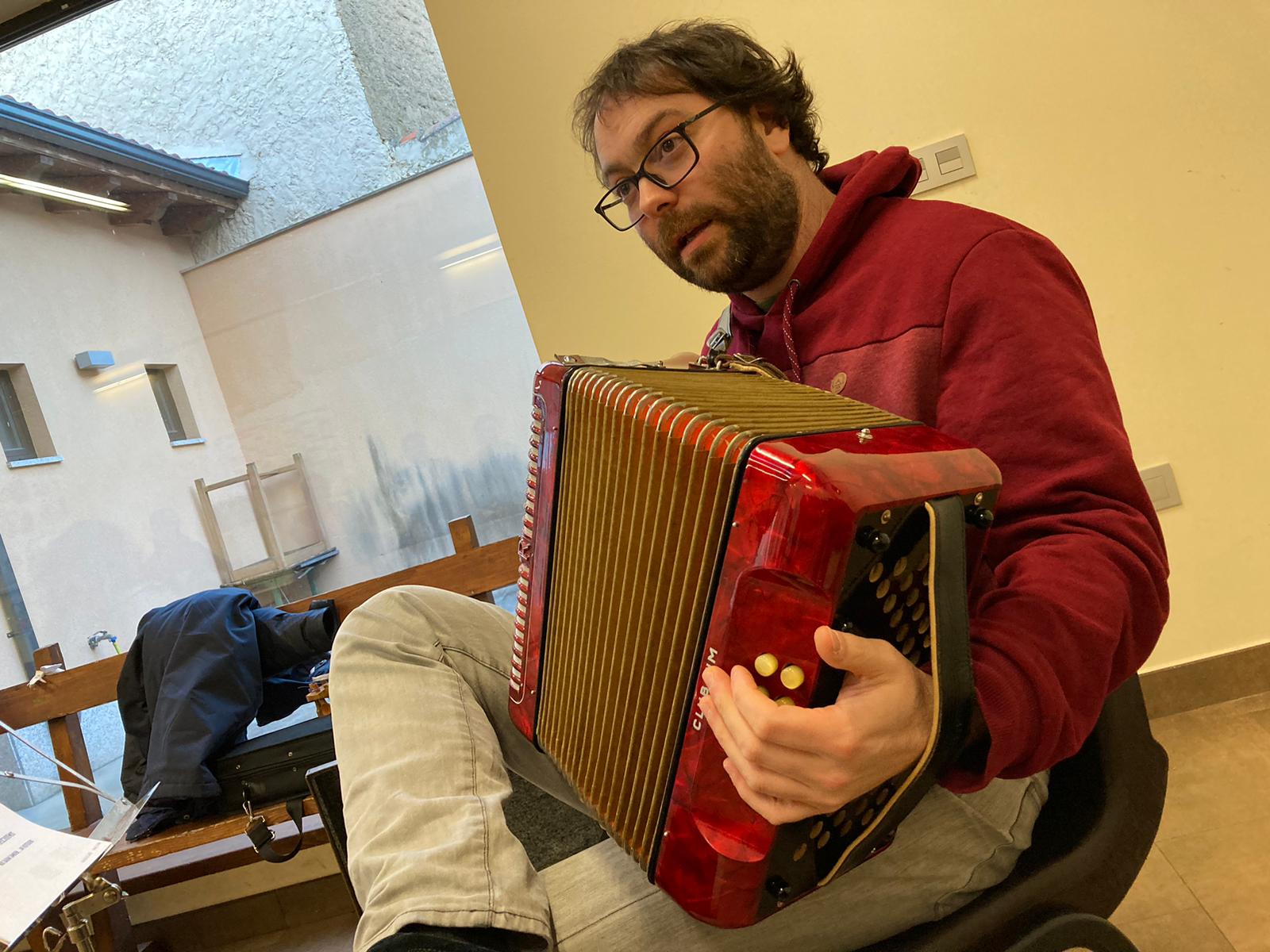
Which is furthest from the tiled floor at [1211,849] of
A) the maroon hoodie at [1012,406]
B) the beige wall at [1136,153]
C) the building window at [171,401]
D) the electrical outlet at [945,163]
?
the building window at [171,401]

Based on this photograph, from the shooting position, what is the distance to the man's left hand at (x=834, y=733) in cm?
52

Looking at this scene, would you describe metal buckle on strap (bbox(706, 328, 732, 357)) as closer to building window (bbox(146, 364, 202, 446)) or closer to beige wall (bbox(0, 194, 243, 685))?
beige wall (bbox(0, 194, 243, 685))

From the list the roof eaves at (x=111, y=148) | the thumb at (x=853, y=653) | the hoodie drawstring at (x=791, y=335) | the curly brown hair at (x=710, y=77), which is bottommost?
the thumb at (x=853, y=653)

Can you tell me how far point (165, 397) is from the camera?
2.46 metres

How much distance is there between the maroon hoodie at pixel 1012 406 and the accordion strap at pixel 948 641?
4cm

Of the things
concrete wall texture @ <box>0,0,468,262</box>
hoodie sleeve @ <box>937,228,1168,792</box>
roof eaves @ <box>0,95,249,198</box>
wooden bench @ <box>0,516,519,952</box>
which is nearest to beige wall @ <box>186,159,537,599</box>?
concrete wall texture @ <box>0,0,468,262</box>

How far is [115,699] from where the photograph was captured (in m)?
2.03

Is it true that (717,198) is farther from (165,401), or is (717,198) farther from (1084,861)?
(165,401)

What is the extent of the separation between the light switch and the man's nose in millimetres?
1144

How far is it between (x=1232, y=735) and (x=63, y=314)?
9.98ft

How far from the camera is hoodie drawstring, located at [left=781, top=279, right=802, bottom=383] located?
980 millimetres

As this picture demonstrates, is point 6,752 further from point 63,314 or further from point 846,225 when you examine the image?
point 846,225

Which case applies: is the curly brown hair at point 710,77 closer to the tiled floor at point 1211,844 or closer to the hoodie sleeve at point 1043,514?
the hoodie sleeve at point 1043,514

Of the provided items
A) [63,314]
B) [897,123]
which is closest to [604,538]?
[897,123]
